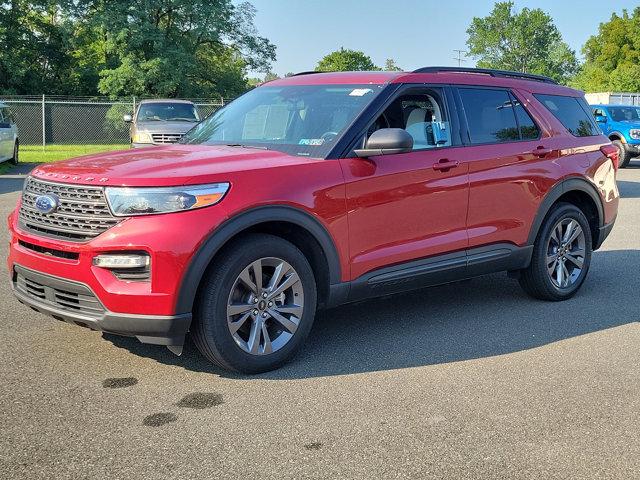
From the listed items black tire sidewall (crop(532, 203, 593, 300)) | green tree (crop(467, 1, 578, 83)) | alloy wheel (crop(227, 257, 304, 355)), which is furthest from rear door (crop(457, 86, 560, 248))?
green tree (crop(467, 1, 578, 83))

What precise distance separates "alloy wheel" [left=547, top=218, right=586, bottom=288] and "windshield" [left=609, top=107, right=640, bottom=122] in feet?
56.6

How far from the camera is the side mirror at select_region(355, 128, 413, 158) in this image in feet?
15.0

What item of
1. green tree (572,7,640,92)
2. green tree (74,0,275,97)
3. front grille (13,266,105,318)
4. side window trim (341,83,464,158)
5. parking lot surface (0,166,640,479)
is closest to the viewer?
parking lot surface (0,166,640,479)

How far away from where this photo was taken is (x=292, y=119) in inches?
201

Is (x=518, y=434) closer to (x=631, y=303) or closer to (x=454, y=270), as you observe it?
(x=454, y=270)

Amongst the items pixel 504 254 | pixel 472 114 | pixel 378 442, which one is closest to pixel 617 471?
pixel 378 442

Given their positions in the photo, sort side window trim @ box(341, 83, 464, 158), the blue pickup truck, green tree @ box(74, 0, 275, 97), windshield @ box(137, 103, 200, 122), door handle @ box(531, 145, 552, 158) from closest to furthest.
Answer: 1. side window trim @ box(341, 83, 464, 158)
2. door handle @ box(531, 145, 552, 158)
3. windshield @ box(137, 103, 200, 122)
4. the blue pickup truck
5. green tree @ box(74, 0, 275, 97)

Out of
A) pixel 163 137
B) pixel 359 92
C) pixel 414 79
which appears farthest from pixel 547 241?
pixel 163 137

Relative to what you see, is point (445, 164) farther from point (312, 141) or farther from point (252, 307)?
point (252, 307)

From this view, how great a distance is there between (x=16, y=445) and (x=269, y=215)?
1773mm

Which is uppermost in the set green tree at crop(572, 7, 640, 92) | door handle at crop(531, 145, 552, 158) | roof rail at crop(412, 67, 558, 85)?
green tree at crop(572, 7, 640, 92)

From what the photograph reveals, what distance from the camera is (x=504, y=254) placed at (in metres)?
5.62

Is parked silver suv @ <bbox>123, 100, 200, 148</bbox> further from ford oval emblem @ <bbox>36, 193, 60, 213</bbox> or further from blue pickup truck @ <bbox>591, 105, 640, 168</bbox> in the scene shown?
ford oval emblem @ <bbox>36, 193, 60, 213</bbox>

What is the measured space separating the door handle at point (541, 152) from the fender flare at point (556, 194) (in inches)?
10.7
